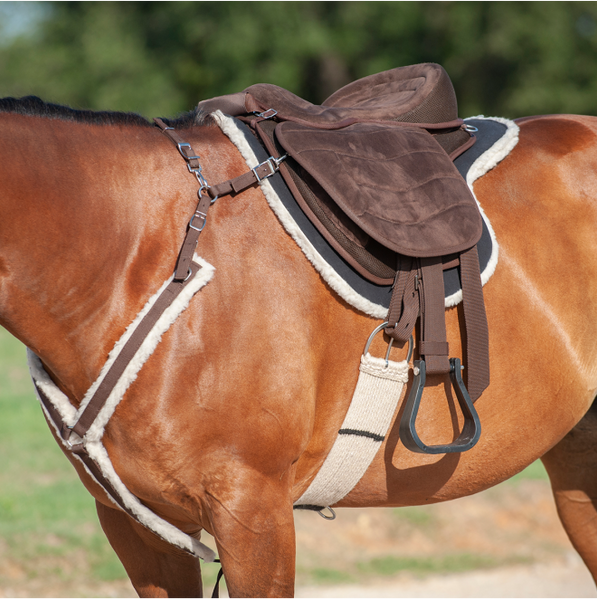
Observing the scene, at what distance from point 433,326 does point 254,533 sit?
65 cm

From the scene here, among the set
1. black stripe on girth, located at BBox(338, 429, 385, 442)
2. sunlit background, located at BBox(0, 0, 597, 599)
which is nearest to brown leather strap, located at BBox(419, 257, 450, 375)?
black stripe on girth, located at BBox(338, 429, 385, 442)

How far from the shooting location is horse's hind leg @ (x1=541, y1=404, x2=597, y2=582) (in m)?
2.33

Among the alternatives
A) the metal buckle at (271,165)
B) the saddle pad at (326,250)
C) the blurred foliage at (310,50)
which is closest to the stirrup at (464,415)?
the saddle pad at (326,250)

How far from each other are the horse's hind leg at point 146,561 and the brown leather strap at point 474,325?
94 centimetres

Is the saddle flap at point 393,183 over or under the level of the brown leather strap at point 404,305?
over

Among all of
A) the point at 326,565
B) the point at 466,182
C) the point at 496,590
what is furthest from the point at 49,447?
the point at 466,182

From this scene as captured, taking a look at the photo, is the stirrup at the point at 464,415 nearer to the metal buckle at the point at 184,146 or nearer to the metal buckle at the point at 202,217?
the metal buckle at the point at 202,217

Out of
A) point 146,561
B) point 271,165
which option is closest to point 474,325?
point 271,165

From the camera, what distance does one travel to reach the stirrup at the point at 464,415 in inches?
64.0

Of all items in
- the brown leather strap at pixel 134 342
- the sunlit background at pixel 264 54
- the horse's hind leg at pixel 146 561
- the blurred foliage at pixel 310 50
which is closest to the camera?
the brown leather strap at pixel 134 342

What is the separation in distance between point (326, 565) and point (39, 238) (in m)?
3.28

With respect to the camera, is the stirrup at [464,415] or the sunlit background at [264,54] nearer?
the stirrup at [464,415]

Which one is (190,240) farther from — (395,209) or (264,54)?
(264,54)

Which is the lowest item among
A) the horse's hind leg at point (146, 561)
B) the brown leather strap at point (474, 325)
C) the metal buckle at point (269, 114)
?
the horse's hind leg at point (146, 561)
